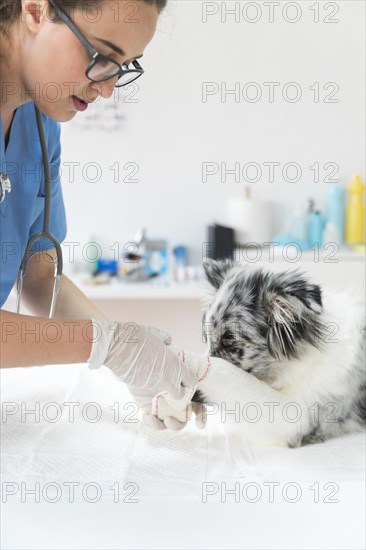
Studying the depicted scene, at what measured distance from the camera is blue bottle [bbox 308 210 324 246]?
12.4ft

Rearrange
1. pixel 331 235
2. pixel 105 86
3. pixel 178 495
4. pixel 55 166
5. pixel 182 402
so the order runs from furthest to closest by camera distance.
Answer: pixel 331 235 < pixel 55 166 < pixel 182 402 < pixel 105 86 < pixel 178 495

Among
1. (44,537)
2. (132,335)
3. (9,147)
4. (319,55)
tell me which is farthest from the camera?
(319,55)

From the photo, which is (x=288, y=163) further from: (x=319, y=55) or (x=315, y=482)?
(x=315, y=482)

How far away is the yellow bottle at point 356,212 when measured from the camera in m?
3.77

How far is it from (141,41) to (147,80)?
2.53 meters

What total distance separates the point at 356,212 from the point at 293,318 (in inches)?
91.3

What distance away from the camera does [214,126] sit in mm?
3803

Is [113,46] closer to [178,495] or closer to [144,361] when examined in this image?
[144,361]

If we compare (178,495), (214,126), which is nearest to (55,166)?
(178,495)

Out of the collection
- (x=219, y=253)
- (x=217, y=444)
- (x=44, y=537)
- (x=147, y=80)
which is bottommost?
(x=44, y=537)

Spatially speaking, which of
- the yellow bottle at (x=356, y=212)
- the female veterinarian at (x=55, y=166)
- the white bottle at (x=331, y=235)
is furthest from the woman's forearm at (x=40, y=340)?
the yellow bottle at (x=356, y=212)

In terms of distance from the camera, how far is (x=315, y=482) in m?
1.30

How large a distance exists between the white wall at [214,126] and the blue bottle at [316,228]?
6.1 inches

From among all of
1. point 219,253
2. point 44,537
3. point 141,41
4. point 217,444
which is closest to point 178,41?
point 219,253
